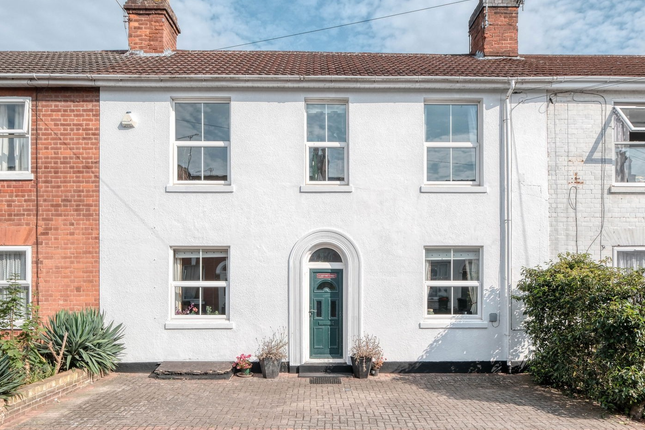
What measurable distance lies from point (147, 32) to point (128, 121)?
331 cm

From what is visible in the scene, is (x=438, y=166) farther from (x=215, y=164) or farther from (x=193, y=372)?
(x=193, y=372)

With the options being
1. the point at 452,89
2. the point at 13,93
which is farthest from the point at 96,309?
the point at 452,89

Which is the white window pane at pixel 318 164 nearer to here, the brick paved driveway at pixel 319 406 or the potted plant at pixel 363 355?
the potted plant at pixel 363 355

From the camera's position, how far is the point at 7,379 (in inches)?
254

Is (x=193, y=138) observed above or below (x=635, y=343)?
above

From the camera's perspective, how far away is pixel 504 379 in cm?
870

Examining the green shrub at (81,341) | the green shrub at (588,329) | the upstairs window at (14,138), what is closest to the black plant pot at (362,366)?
the green shrub at (588,329)

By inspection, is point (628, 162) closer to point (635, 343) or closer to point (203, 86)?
point (635, 343)

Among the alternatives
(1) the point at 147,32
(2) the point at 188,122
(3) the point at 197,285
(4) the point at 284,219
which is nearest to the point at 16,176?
(2) the point at 188,122

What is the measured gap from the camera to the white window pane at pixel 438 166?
9539mm

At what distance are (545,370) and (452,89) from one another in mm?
5669

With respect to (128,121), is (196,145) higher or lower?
lower

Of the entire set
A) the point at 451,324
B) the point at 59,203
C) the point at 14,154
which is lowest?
the point at 451,324

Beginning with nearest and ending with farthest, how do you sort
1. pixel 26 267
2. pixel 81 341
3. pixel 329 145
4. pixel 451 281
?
pixel 81 341, pixel 26 267, pixel 451 281, pixel 329 145
